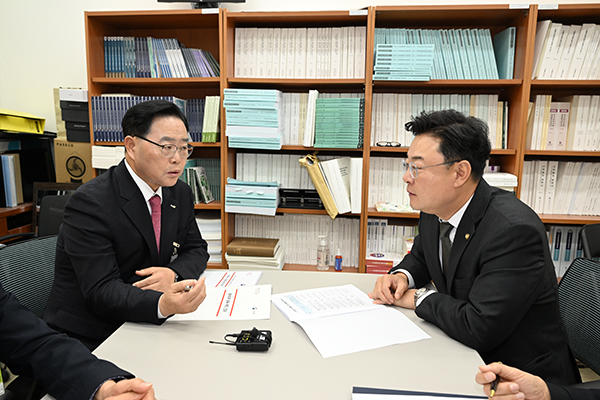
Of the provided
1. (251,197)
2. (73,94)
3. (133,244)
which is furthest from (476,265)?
(73,94)

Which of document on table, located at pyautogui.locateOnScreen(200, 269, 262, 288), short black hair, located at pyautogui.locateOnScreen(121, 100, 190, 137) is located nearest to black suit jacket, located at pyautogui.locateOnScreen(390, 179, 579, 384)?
document on table, located at pyautogui.locateOnScreen(200, 269, 262, 288)

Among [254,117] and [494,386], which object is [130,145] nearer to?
[254,117]

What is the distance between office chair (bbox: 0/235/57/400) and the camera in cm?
129

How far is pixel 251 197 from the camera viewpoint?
2.68m

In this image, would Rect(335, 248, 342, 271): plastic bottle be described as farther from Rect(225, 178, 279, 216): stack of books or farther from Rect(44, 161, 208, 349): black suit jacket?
Rect(44, 161, 208, 349): black suit jacket

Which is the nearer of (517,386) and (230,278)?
(517,386)

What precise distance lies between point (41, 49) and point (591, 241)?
12.8 feet

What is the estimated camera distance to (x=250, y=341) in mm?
1039

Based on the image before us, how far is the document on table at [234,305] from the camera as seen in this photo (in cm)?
122

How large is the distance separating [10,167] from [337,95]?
2.39 meters

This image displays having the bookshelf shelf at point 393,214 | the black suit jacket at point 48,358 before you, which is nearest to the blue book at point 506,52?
the bookshelf shelf at point 393,214

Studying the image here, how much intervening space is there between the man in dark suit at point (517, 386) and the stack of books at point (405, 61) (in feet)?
6.46

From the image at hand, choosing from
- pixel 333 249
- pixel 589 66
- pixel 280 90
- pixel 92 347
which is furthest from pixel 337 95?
pixel 92 347

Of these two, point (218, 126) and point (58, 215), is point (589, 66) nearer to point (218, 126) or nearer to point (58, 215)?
point (218, 126)
